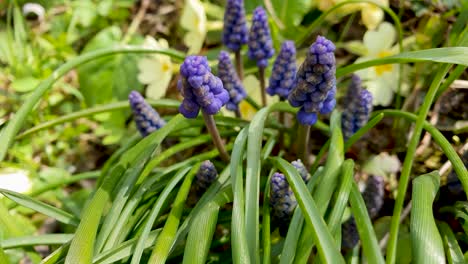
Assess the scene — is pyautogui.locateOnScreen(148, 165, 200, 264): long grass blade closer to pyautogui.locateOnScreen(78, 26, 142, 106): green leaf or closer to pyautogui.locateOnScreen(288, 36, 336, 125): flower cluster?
pyautogui.locateOnScreen(288, 36, 336, 125): flower cluster

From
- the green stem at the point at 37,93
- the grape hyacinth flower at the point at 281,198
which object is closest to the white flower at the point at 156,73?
the green stem at the point at 37,93

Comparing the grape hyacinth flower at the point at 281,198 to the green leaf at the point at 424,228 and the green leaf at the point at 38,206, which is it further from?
the green leaf at the point at 38,206

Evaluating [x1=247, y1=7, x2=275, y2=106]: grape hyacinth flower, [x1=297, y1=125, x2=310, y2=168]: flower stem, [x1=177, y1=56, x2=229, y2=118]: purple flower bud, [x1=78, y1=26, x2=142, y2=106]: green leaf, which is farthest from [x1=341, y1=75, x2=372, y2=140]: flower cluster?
[x1=78, y1=26, x2=142, y2=106]: green leaf

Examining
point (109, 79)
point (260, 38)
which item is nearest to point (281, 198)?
point (260, 38)

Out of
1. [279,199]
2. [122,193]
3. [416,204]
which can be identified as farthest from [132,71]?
[416,204]

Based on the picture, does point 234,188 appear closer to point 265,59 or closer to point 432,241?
point 432,241

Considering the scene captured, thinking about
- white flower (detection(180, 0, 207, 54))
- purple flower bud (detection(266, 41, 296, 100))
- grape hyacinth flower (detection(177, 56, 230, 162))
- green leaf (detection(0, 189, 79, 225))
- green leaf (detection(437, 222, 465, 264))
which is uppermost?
white flower (detection(180, 0, 207, 54))

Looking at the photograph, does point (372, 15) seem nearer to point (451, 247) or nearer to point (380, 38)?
point (380, 38)
